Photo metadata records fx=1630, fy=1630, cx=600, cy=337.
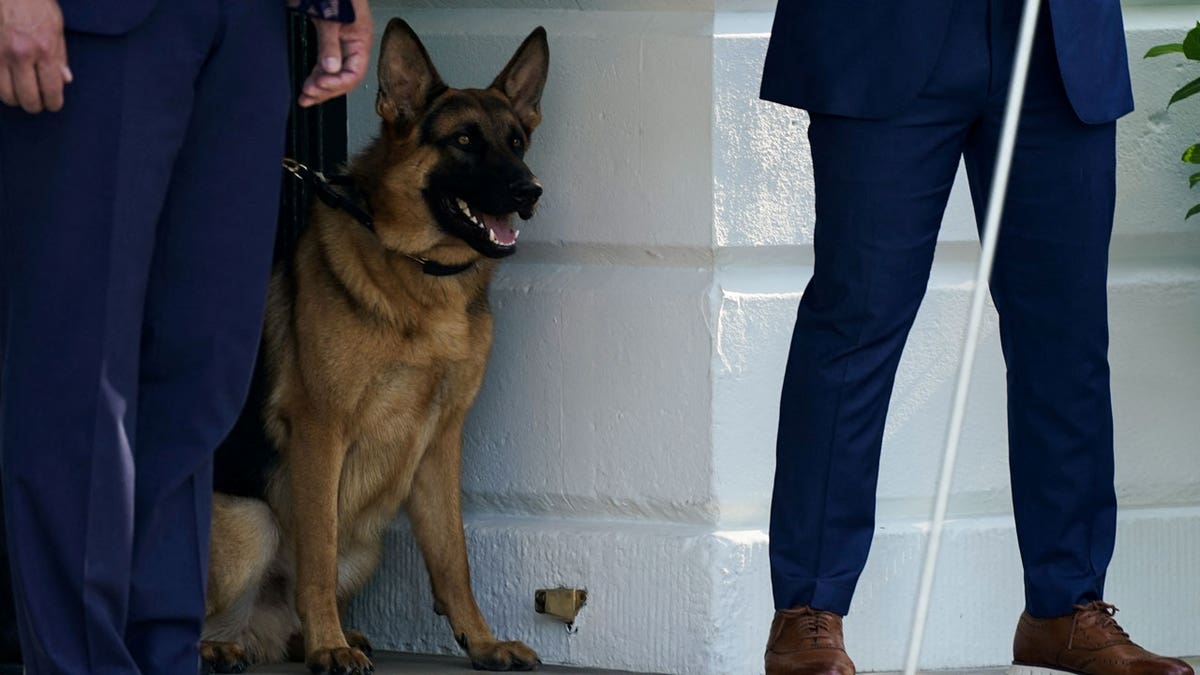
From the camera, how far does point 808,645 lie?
293cm

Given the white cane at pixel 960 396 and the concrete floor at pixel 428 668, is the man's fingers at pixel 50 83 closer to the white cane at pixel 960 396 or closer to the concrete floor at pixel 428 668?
the white cane at pixel 960 396

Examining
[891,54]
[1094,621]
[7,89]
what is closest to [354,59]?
[7,89]

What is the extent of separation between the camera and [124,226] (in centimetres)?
206

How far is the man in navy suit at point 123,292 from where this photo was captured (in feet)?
6.65

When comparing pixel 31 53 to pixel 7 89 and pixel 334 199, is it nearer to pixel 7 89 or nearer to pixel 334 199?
pixel 7 89

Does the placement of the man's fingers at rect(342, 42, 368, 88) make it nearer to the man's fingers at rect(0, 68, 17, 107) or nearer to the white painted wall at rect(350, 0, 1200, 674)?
the man's fingers at rect(0, 68, 17, 107)

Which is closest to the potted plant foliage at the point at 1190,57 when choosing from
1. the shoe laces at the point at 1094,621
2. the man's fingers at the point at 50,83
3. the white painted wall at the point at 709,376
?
the white painted wall at the point at 709,376

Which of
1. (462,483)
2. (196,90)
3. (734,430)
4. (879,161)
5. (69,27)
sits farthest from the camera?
(462,483)

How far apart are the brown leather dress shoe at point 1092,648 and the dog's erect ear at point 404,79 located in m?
1.89

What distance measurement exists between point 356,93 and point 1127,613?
2350mm

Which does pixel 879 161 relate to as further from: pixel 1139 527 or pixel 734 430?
pixel 1139 527

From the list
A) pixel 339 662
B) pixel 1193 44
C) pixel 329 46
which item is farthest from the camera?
pixel 339 662

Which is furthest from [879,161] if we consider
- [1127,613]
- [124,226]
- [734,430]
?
[1127,613]

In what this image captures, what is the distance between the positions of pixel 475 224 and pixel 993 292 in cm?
134
